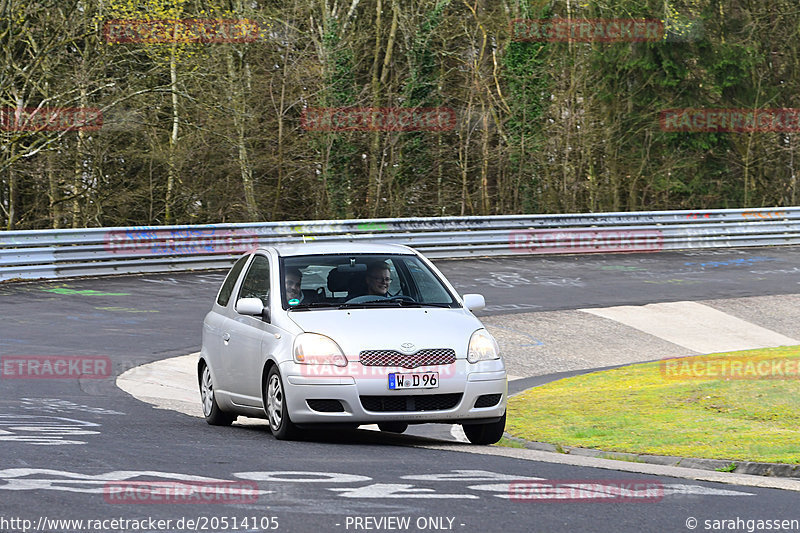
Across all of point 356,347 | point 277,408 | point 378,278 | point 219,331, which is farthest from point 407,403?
point 219,331

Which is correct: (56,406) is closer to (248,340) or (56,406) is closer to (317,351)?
(248,340)

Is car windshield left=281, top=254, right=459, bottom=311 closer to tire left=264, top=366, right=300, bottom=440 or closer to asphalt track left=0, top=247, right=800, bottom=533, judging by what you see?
tire left=264, top=366, right=300, bottom=440

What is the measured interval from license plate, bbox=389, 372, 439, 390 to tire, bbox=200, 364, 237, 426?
239 centimetres

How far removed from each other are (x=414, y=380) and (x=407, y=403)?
0.19 m

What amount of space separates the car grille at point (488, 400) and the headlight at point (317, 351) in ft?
3.57

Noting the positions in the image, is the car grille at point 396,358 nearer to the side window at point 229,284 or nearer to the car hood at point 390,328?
the car hood at point 390,328

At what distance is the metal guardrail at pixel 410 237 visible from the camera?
2508 cm

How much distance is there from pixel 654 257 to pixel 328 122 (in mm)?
11132

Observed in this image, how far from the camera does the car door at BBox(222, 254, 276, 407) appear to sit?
1043cm

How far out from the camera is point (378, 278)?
10.7 metres

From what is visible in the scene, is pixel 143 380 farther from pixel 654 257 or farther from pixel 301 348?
pixel 654 257

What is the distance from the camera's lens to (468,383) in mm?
9805

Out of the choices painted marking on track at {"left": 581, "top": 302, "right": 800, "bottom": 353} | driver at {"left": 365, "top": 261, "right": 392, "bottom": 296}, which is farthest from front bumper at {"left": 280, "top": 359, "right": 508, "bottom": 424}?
painted marking on track at {"left": 581, "top": 302, "right": 800, "bottom": 353}

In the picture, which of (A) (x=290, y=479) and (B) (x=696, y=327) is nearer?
(A) (x=290, y=479)
